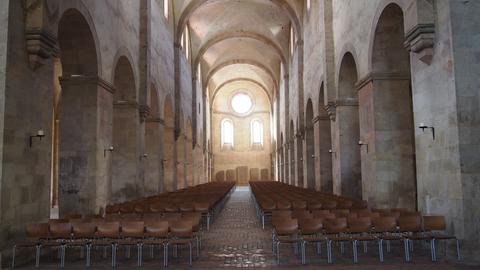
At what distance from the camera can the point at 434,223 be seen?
827 centimetres

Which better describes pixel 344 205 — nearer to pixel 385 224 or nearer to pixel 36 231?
pixel 385 224

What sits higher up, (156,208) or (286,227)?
(156,208)

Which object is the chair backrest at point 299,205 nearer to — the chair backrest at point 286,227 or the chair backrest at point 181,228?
the chair backrest at point 286,227

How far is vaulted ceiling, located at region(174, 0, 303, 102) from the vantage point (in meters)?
29.6

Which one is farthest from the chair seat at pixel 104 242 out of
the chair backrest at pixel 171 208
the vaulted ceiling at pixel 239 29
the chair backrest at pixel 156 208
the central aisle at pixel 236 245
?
the vaulted ceiling at pixel 239 29

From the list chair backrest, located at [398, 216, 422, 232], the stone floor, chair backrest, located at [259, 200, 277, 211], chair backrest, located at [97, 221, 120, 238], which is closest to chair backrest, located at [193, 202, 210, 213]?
chair backrest, located at [259, 200, 277, 211]

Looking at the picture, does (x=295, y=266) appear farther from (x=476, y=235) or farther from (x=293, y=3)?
(x=293, y=3)

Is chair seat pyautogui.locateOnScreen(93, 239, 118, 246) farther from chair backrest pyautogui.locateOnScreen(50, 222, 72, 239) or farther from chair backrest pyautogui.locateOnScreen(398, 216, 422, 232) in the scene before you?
chair backrest pyautogui.locateOnScreen(398, 216, 422, 232)

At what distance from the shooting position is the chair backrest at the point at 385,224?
859 cm

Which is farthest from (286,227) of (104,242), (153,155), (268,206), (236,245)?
(153,155)

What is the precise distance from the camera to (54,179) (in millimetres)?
23328

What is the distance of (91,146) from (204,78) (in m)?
33.6

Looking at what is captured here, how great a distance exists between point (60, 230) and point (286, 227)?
4.43 meters

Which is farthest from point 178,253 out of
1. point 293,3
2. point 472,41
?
point 293,3
